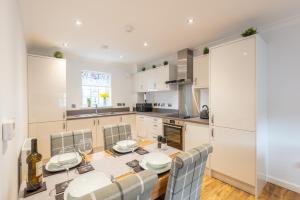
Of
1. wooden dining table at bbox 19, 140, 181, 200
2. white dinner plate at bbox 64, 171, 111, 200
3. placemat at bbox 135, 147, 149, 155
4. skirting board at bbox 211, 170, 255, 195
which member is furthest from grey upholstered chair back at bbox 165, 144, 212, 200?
skirting board at bbox 211, 170, 255, 195

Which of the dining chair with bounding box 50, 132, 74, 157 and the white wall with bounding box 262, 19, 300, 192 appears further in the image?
the white wall with bounding box 262, 19, 300, 192

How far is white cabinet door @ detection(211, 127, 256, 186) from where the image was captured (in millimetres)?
2041

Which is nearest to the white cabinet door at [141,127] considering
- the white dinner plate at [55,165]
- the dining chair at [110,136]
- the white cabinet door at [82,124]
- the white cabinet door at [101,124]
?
the white cabinet door at [101,124]

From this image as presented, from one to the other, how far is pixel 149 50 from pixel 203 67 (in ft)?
4.22

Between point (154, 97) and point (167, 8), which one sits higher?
point (167, 8)

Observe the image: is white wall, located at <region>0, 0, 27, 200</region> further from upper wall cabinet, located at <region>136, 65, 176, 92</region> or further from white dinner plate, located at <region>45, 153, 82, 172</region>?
upper wall cabinet, located at <region>136, 65, 176, 92</region>

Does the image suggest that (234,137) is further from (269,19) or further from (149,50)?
(149,50)

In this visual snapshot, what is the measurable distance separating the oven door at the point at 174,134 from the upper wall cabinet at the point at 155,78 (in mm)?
977

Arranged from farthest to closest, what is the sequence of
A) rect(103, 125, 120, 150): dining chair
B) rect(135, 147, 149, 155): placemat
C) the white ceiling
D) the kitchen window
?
the kitchen window
rect(103, 125, 120, 150): dining chair
the white ceiling
rect(135, 147, 149, 155): placemat

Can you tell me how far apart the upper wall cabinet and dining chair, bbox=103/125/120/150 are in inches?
77.3

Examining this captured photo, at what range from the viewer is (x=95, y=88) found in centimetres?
428

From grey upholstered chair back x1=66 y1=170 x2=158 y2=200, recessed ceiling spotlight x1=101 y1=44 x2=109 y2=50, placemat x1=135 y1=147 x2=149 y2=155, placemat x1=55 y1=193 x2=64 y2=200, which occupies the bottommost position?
placemat x1=55 y1=193 x2=64 y2=200

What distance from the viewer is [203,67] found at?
113 inches

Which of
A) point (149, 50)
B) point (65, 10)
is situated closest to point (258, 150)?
point (149, 50)
